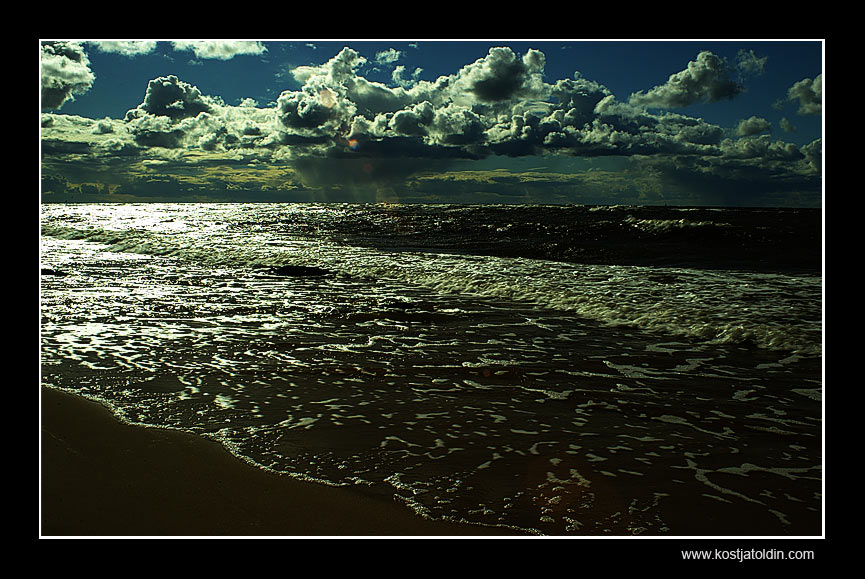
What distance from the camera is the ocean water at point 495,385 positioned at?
3787mm

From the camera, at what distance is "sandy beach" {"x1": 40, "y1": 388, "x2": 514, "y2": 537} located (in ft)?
11.0

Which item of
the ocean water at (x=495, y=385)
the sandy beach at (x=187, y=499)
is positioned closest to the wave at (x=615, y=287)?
the ocean water at (x=495, y=385)

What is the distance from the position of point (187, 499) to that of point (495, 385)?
3.32 meters

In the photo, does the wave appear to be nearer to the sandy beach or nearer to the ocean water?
the ocean water

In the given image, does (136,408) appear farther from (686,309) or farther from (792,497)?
(686,309)

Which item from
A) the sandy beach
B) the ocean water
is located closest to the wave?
the ocean water

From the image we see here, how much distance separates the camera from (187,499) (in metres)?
3.60

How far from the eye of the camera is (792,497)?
378 centimetres

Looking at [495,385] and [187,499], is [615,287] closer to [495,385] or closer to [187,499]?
[495,385]

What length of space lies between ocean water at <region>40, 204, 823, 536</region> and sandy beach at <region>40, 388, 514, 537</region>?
5.8 inches

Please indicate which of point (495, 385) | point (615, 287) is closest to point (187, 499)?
point (495, 385)
